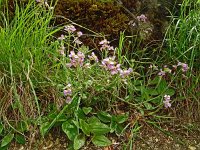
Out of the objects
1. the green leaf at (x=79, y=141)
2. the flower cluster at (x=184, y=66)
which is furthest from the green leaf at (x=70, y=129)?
the flower cluster at (x=184, y=66)

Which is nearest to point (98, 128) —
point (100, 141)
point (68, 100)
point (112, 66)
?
point (100, 141)

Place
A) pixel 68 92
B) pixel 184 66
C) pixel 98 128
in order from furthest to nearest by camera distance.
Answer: pixel 184 66 < pixel 98 128 < pixel 68 92

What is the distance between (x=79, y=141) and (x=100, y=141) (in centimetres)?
13

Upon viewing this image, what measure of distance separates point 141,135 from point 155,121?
154 mm

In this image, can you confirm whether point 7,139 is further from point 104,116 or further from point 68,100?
point 104,116

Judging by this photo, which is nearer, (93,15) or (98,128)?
(98,128)

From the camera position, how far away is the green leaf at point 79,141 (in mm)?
3070

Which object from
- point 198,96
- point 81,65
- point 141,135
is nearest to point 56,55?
point 81,65

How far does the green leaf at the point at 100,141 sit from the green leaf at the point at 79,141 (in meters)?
0.07

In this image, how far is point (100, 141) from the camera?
3121mm

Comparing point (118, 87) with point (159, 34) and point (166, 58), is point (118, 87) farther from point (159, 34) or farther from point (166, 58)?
point (159, 34)

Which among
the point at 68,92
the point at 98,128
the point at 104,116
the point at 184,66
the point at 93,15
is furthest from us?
the point at 93,15

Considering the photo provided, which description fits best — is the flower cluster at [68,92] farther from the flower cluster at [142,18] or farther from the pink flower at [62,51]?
the flower cluster at [142,18]

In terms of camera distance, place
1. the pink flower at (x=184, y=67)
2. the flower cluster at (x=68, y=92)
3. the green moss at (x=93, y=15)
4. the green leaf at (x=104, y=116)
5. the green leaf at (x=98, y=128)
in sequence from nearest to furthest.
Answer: the flower cluster at (x=68, y=92), the green leaf at (x=98, y=128), the green leaf at (x=104, y=116), the pink flower at (x=184, y=67), the green moss at (x=93, y=15)
